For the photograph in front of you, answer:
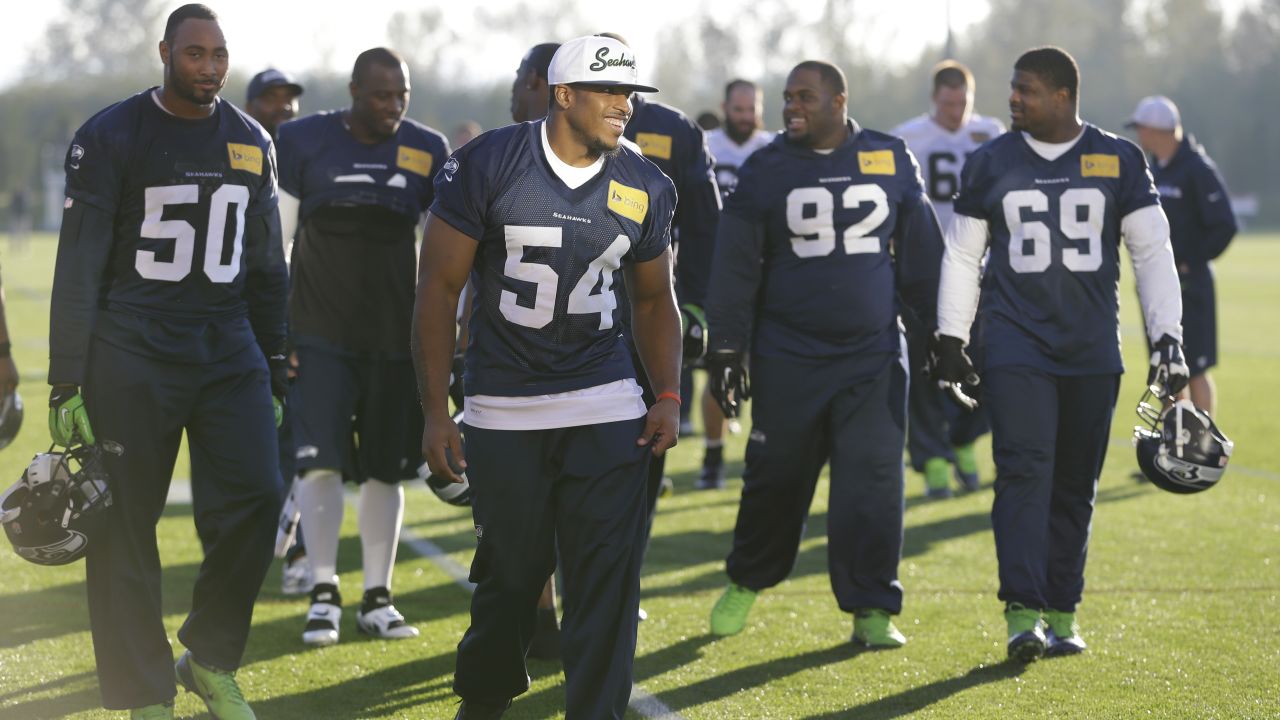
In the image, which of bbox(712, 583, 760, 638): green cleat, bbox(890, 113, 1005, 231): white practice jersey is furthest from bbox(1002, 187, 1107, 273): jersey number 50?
bbox(890, 113, 1005, 231): white practice jersey

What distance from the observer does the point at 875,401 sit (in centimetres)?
632

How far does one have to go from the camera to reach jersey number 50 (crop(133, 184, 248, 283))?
4.86 meters

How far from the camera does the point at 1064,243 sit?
6012mm

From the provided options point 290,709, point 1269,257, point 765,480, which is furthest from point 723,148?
point 1269,257

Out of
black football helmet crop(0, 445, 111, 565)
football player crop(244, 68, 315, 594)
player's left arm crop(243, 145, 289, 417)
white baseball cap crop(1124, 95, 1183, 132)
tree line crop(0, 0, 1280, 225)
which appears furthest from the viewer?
tree line crop(0, 0, 1280, 225)

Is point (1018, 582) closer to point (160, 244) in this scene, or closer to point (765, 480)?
point (765, 480)

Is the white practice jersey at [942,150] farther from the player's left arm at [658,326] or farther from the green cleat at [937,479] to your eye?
the player's left arm at [658,326]

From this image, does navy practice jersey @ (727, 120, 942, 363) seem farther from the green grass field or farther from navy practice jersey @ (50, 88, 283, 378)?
navy practice jersey @ (50, 88, 283, 378)

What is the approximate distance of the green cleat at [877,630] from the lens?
6.28 metres

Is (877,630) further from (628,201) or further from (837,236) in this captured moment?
(628,201)

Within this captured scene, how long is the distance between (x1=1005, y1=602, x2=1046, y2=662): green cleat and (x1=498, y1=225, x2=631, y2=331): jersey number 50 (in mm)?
2430

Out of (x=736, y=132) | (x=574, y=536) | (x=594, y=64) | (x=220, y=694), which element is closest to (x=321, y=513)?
(x=220, y=694)

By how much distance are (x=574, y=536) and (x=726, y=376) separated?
199 cm

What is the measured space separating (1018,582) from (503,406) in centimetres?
253
